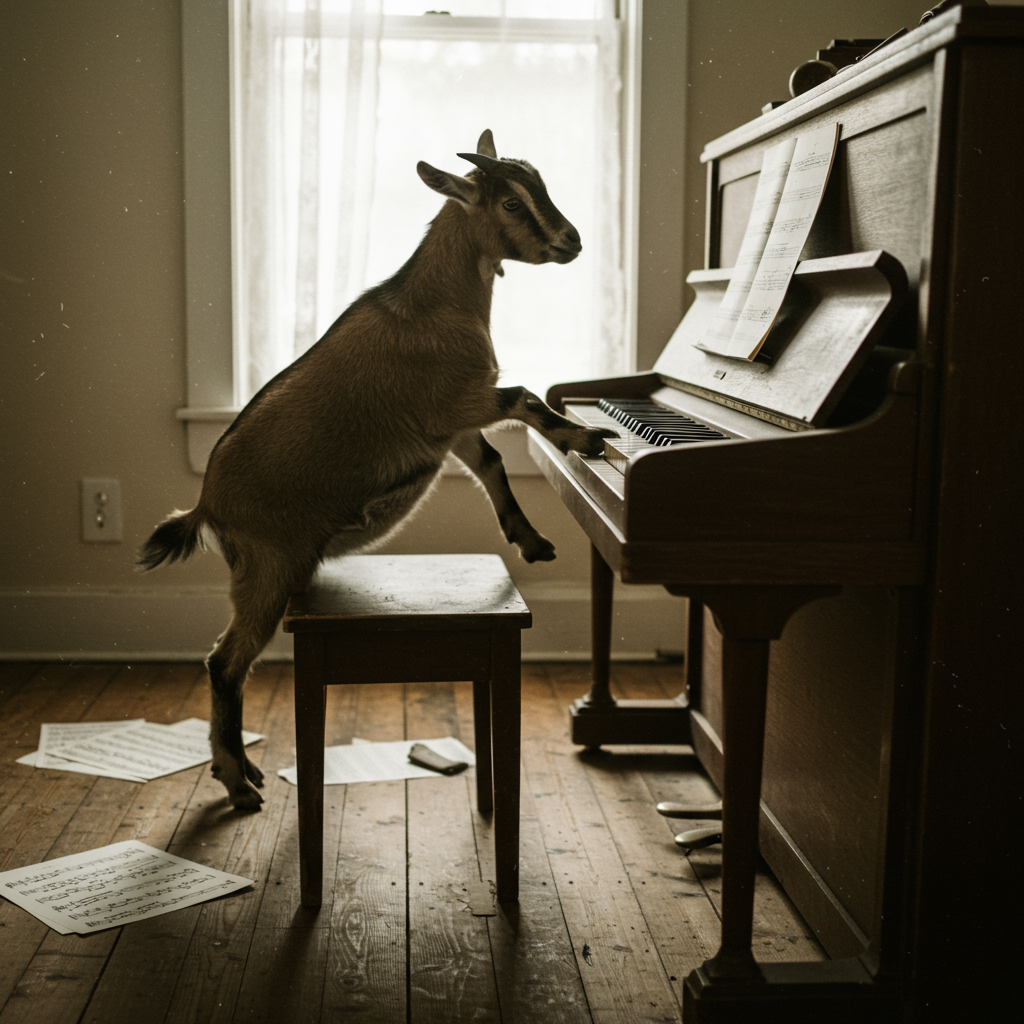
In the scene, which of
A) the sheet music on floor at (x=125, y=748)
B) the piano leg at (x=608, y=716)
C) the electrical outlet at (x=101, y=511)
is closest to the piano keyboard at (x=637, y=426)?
the piano leg at (x=608, y=716)

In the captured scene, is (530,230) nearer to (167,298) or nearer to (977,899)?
(977,899)

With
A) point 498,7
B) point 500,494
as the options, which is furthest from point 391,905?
point 498,7

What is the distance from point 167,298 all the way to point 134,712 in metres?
1.25

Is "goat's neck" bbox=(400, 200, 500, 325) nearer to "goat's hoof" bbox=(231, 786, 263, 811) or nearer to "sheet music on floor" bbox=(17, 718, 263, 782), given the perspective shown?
"goat's hoof" bbox=(231, 786, 263, 811)

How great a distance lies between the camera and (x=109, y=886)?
2066mm

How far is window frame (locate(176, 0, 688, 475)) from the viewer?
10.7ft

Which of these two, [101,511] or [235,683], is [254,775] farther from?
[101,511]

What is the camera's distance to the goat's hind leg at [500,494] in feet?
7.44

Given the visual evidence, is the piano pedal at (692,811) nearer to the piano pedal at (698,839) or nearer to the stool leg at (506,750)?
the piano pedal at (698,839)

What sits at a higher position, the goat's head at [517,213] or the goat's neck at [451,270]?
the goat's head at [517,213]

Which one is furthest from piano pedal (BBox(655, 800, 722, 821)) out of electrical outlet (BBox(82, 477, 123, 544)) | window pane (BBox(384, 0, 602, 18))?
window pane (BBox(384, 0, 602, 18))

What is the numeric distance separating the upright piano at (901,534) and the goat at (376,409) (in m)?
0.57

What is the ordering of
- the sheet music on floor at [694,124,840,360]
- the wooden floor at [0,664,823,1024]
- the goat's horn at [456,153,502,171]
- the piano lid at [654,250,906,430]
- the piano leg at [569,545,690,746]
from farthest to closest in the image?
the piano leg at [569,545,690,746] < the goat's horn at [456,153,502,171] < the sheet music on floor at [694,124,840,360] < the wooden floor at [0,664,823,1024] < the piano lid at [654,250,906,430]

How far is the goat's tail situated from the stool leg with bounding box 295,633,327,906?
48 cm
